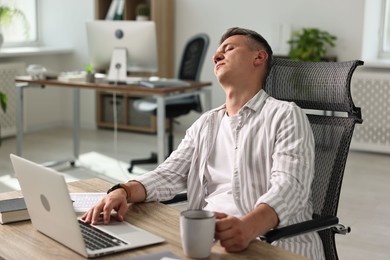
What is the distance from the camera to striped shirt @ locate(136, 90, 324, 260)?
1775 millimetres

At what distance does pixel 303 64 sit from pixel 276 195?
27.2 inches

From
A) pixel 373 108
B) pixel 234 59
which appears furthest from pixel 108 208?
pixel 373 108

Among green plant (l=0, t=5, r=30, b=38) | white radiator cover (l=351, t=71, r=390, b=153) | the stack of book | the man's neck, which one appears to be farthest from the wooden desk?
green plant (l=0, t=5, r=30, b=38)

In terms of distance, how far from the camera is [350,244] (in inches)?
136

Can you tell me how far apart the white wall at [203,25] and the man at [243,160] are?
3730 millimetres

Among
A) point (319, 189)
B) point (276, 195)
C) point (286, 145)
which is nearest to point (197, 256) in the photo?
point (276, 195)

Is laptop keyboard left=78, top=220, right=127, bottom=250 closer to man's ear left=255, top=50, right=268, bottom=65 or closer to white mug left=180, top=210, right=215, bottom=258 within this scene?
white mug left=180, top=210, right=215, bottom=258

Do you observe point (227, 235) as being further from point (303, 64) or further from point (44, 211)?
point (303, 64)

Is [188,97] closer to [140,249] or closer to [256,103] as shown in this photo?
[256,103]

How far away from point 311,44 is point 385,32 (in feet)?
2.57

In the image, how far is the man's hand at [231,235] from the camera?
148cm

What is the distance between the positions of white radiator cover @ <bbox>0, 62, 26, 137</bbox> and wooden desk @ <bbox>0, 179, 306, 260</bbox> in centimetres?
466

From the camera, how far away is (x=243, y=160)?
194 cm

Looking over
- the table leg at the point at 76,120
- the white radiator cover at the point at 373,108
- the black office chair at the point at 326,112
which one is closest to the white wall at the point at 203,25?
the white radiator cover at the point at 373,108
